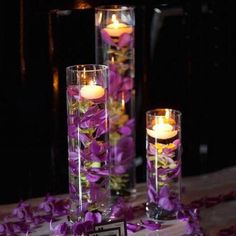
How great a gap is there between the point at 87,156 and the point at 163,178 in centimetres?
21

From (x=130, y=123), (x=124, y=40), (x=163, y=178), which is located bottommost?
(x=163, y=178)

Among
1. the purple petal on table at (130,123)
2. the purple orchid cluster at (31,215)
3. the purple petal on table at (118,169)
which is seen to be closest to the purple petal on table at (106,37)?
the purple petal on table at (130,123)

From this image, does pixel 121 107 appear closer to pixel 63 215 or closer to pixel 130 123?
pixel 130 123

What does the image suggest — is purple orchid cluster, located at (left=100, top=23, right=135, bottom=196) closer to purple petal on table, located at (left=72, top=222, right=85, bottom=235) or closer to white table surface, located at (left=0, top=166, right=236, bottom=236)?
white table surface, located at (left=0, top=166, right=236, bottom=236)

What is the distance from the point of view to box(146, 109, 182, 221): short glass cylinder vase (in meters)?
1.63

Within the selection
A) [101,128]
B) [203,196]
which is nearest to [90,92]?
[101,128]

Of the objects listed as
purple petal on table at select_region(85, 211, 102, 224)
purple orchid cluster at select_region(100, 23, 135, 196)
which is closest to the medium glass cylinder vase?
purple orchid cluster at select_region(100, 23, 135, 196)

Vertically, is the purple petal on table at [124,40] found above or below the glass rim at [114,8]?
below

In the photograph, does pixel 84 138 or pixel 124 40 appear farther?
pixel 124 40

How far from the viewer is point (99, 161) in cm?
157

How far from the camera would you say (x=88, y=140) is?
155 centimetres

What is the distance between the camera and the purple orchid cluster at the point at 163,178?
1.63 meters

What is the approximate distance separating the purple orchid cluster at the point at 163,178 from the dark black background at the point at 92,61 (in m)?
0.31

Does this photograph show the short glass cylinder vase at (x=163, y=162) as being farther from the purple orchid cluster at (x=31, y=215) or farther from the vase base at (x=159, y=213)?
the purple orchid cluster at (x=31, y=215)
